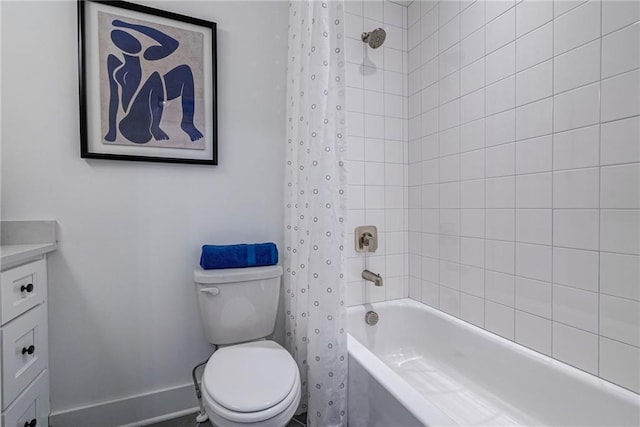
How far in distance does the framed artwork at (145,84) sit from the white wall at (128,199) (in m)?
0.06

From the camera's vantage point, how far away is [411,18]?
6.16 ft

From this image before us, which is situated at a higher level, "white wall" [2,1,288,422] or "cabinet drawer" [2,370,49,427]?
"white wall" [2,1,288,422]

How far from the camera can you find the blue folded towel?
1.37 metres

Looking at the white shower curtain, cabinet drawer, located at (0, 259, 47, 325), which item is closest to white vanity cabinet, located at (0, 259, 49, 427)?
cabinet drawer, located at (0, 259, 47, 325)

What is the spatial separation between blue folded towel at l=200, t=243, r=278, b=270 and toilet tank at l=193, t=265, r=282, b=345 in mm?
28

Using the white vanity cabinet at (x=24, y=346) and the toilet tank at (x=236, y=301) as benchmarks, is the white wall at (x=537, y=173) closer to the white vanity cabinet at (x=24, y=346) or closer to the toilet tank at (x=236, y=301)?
the toilet tank at (x=236, y=301)

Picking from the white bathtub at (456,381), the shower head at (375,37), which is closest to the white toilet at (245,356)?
the white bathtub at (456,381)

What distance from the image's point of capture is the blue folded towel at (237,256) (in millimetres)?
1369

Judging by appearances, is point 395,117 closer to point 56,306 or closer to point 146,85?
point 146,85

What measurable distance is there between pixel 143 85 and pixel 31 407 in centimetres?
140

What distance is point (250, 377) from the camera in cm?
105

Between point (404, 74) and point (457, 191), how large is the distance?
89 centimetres

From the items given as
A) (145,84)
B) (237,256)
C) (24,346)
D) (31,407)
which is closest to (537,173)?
(237,256)

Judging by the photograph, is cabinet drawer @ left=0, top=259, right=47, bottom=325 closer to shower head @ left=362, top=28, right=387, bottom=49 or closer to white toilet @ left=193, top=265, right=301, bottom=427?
white toilet @ left=193, top=265, right=301, bottom=427
